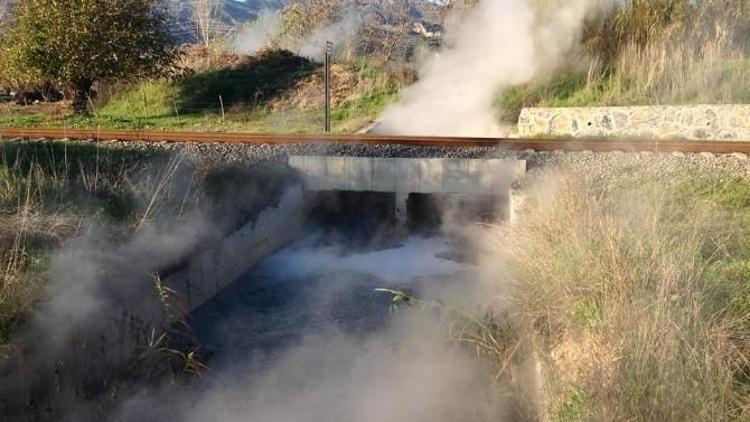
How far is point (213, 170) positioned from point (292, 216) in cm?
156

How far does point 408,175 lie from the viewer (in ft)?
31.7

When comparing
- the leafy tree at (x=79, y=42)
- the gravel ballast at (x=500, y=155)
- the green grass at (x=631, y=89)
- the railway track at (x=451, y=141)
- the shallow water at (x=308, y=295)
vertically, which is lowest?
the shallow water at (x=308, y=295)

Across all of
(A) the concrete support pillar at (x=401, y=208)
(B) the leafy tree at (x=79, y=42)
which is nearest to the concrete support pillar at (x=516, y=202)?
(A) the concrete support pillar at (x=401, y=208)

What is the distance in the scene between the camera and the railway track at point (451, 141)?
9653mm

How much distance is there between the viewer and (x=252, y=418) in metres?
4.96

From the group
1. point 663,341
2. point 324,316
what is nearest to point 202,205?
point 324,316

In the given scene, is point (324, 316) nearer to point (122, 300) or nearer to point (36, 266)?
point (122, 300)

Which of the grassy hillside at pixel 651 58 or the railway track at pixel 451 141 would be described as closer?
the railway track at pixel 451 141

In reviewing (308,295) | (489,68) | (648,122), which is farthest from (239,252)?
(489,68)

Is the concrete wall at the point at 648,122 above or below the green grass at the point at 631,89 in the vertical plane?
below

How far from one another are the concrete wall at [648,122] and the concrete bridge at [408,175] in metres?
3.58

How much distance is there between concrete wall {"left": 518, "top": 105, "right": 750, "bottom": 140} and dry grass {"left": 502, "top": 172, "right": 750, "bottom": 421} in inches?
236

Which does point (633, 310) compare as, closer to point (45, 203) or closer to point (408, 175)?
point (45, 203)

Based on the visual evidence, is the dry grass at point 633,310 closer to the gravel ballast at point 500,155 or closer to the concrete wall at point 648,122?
the gravel ballast at point 500,155
